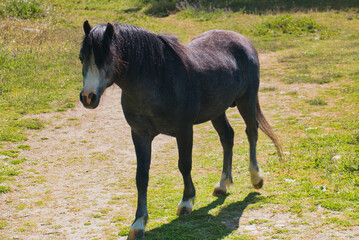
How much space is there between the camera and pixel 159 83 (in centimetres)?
441

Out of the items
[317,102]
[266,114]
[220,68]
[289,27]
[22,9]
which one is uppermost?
[220,68]

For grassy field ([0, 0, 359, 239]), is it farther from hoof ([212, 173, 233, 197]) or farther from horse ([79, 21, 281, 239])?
horse ([79, 21, 281, 239])

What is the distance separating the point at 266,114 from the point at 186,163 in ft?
15.4

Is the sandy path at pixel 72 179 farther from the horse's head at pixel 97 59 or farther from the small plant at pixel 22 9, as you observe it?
the small plant at pixel 22 9

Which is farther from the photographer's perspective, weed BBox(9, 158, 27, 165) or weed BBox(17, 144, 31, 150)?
weed BBox(17, 144, 31, 150)

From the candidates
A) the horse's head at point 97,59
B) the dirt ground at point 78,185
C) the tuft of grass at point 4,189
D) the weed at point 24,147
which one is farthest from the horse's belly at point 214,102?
the weed at point 24,147

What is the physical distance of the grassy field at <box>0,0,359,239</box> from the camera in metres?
4.85

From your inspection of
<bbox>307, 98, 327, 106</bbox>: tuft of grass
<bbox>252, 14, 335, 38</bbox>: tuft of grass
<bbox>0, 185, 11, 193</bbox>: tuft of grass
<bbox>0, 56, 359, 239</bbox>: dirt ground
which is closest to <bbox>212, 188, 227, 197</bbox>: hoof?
<bbox>0, 56, 359, 239</bbox>: dirt ground

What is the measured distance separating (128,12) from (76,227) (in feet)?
73.2

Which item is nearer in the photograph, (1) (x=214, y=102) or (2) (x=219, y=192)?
(1) (x=214, y=102)

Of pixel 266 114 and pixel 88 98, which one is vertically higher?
pixel 88 98

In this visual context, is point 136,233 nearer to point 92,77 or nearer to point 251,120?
point 92,77

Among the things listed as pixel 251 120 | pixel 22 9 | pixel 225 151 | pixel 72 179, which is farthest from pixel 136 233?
pixel 22 9

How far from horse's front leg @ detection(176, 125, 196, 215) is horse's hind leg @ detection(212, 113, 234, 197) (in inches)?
26.4
